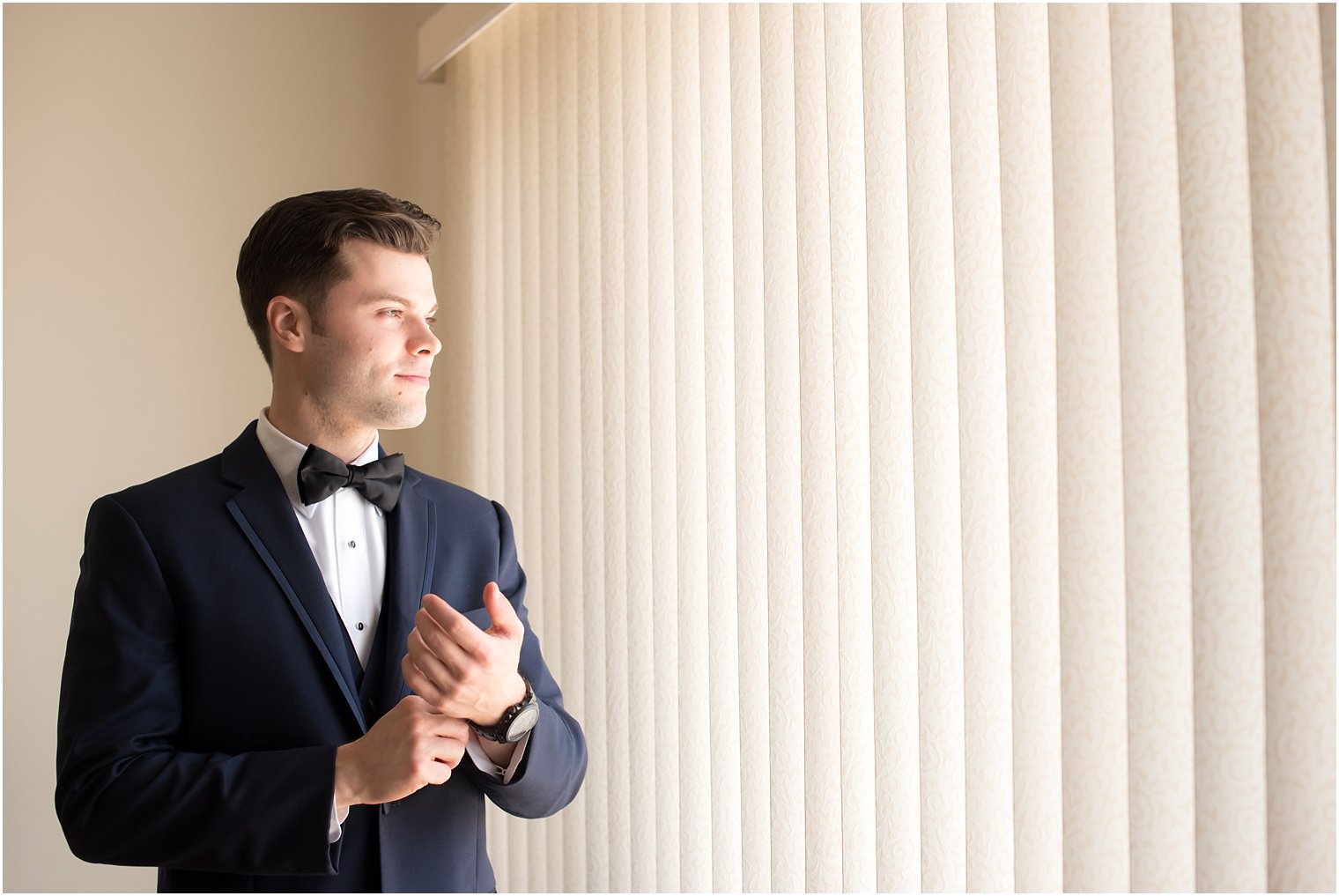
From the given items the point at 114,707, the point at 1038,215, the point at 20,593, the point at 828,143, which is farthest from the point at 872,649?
the point at 20,593

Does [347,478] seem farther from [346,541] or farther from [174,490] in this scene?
[174,490]

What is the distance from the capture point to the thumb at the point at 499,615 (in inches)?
48.9

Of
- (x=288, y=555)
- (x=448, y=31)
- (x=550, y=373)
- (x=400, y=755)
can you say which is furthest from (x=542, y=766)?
(x=448, y=31)

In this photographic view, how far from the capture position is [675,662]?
1.98 metres

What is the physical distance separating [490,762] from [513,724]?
124 millimetres

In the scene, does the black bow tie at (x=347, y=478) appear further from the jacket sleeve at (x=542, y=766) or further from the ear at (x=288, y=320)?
the jacket sleeve at (x=542, y=766)

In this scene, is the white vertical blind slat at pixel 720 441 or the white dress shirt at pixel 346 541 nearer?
the white dress shirt at pixel 346 541

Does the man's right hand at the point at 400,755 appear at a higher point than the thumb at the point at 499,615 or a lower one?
lower

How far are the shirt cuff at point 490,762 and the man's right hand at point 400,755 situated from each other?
101 mm

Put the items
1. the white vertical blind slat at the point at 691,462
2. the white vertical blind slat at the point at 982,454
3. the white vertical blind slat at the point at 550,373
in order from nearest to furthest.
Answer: the white vertical blind slat at the point at 982,454 < the white vertical blind slat at the point at 691,462 < the white vertical blind slat at the point at 550,373

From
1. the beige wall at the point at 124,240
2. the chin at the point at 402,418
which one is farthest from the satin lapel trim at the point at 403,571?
the beige wall at the point at 124,240

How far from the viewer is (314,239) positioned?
143 centimetres

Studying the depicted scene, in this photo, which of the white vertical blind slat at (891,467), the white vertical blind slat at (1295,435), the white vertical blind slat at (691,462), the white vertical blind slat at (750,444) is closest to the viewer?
the white vertical blind slat at (1295,435)

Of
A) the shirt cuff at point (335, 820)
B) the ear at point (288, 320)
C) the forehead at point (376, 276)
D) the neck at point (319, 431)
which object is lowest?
the shirt cuff at point (335, 820)
